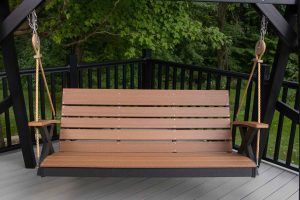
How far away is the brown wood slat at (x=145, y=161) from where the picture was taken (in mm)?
2303

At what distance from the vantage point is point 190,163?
7.77 feet

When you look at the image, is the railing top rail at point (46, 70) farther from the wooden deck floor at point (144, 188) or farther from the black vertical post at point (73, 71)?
the wooden deck floor at point (144, 188)

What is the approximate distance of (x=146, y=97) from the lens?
9.79ft

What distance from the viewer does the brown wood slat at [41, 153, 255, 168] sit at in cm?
230

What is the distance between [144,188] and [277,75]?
1431 millimetres

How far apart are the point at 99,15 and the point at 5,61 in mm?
2114

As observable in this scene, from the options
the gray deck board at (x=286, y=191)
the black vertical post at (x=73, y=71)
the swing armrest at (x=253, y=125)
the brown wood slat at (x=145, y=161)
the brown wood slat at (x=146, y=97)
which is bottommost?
the gray deck board at (x=286, y=191)

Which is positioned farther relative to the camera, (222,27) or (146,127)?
(222,27)

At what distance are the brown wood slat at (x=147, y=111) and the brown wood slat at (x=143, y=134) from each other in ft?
0.48

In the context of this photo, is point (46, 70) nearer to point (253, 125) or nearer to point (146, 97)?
point (146, 97)

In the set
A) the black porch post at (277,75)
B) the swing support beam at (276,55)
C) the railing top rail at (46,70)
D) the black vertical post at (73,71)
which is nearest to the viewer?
the swing support beam at (276,55)

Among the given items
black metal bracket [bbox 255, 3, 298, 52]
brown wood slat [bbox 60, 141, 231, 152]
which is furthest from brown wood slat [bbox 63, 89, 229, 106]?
black metal bracket [bbox 255, 3, 298, 52]

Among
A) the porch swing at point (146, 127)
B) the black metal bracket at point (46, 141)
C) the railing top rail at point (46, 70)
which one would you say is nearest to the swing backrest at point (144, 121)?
the porch swing at point (146, 127)

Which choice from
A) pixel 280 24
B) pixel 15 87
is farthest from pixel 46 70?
pixel 280 24
